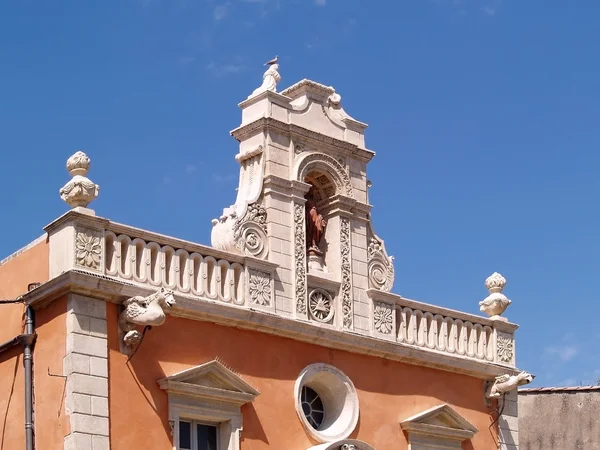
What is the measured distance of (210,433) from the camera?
796 inches

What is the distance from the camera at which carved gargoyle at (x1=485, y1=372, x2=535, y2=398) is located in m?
23.7

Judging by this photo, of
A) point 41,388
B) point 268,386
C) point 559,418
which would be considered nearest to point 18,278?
point 41,388

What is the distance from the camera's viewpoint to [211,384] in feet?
65.9

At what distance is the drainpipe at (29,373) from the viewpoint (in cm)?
1891

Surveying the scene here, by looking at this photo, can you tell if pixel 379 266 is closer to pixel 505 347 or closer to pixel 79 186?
pixel 505 347

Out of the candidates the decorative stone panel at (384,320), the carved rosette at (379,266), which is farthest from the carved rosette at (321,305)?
the carved rosette at (379,266)

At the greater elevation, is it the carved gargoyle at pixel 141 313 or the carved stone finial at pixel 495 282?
the carved stone finial at pixel 495 282

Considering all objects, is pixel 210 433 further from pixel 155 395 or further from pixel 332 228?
pixel 332 228

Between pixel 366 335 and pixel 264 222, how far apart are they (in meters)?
2.27

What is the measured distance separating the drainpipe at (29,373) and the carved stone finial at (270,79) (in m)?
5.22

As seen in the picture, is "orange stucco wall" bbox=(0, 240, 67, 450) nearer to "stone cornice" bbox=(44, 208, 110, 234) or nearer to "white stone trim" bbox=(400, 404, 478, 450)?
"stone cornice" bbox=(44, 208, 110, 234)

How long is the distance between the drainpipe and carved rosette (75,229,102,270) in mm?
1005

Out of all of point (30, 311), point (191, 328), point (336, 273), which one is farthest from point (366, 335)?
point (30, 311)

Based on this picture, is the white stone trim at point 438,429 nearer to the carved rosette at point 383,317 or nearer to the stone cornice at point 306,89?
the carved rosette at point 383,317
